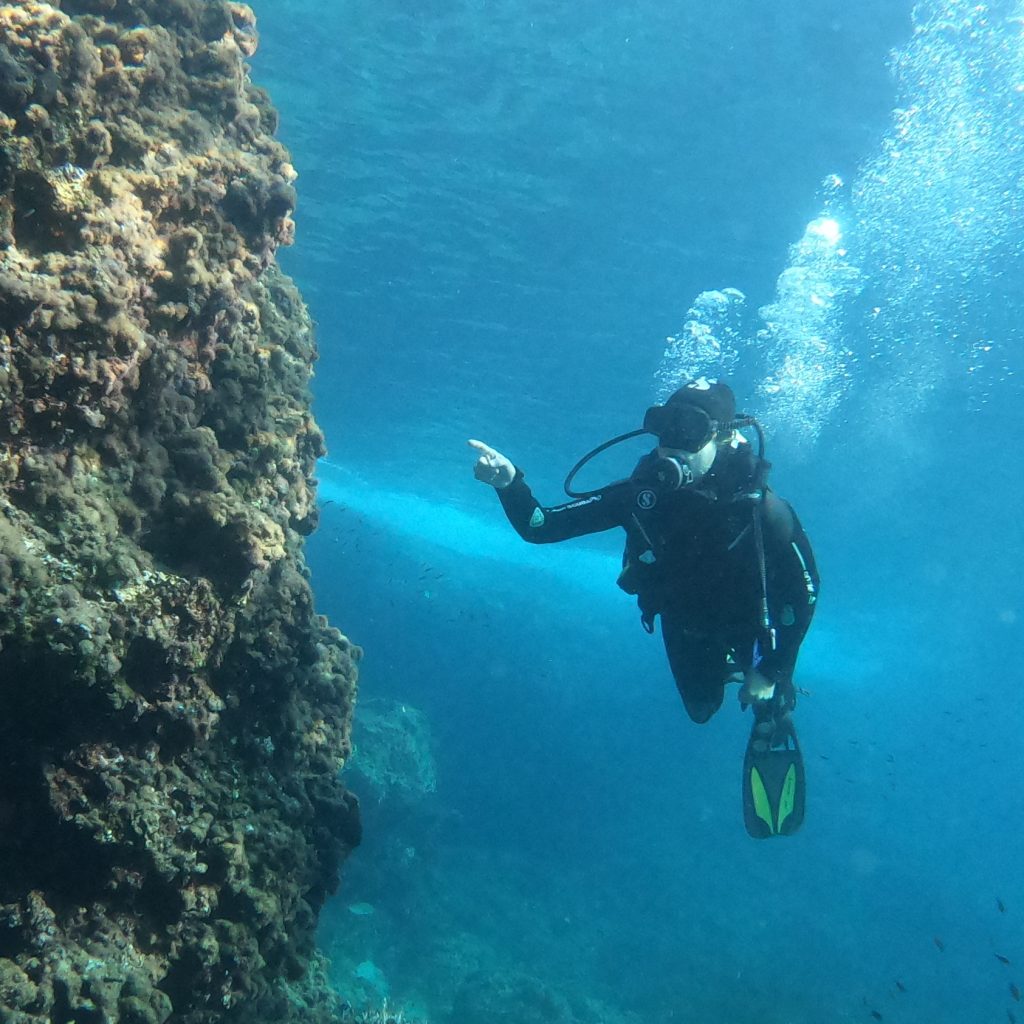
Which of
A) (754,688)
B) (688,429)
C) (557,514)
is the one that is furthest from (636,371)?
(754,688)

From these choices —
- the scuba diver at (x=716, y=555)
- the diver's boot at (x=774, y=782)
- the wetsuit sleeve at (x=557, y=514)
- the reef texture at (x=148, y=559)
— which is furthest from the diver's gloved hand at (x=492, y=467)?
the diver's boot at (x=774, y=782)

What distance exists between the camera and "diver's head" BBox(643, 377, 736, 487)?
5324mm

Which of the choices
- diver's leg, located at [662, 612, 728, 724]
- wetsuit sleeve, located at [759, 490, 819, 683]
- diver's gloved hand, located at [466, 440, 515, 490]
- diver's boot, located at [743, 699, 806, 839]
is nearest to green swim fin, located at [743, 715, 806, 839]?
diver's boot, located at [743, 699, 806, 839]

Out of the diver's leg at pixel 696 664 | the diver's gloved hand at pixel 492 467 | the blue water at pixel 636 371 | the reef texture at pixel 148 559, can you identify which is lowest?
the reef texture at pixel 148 559

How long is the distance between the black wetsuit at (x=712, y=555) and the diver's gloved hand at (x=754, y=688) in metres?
0.09

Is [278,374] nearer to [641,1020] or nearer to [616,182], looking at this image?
[616,182]

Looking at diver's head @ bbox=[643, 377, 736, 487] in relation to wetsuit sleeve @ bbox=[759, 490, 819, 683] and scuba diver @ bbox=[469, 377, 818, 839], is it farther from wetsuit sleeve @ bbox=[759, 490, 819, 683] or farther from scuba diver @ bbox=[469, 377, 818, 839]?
wetsuit sleeve @ bbox=[759, 490, 819, 683]

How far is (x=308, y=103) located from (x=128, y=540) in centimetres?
1182

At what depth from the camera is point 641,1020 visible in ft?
62.7

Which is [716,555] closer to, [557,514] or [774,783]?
[557,514]

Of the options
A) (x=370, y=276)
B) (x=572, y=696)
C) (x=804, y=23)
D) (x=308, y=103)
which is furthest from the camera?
(x=572, y=696)

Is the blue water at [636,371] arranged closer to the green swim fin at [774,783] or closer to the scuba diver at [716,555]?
the scuba diver at [716,555]

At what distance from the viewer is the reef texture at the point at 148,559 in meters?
3.02

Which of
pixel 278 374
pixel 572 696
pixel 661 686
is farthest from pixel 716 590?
pixel 661 686
